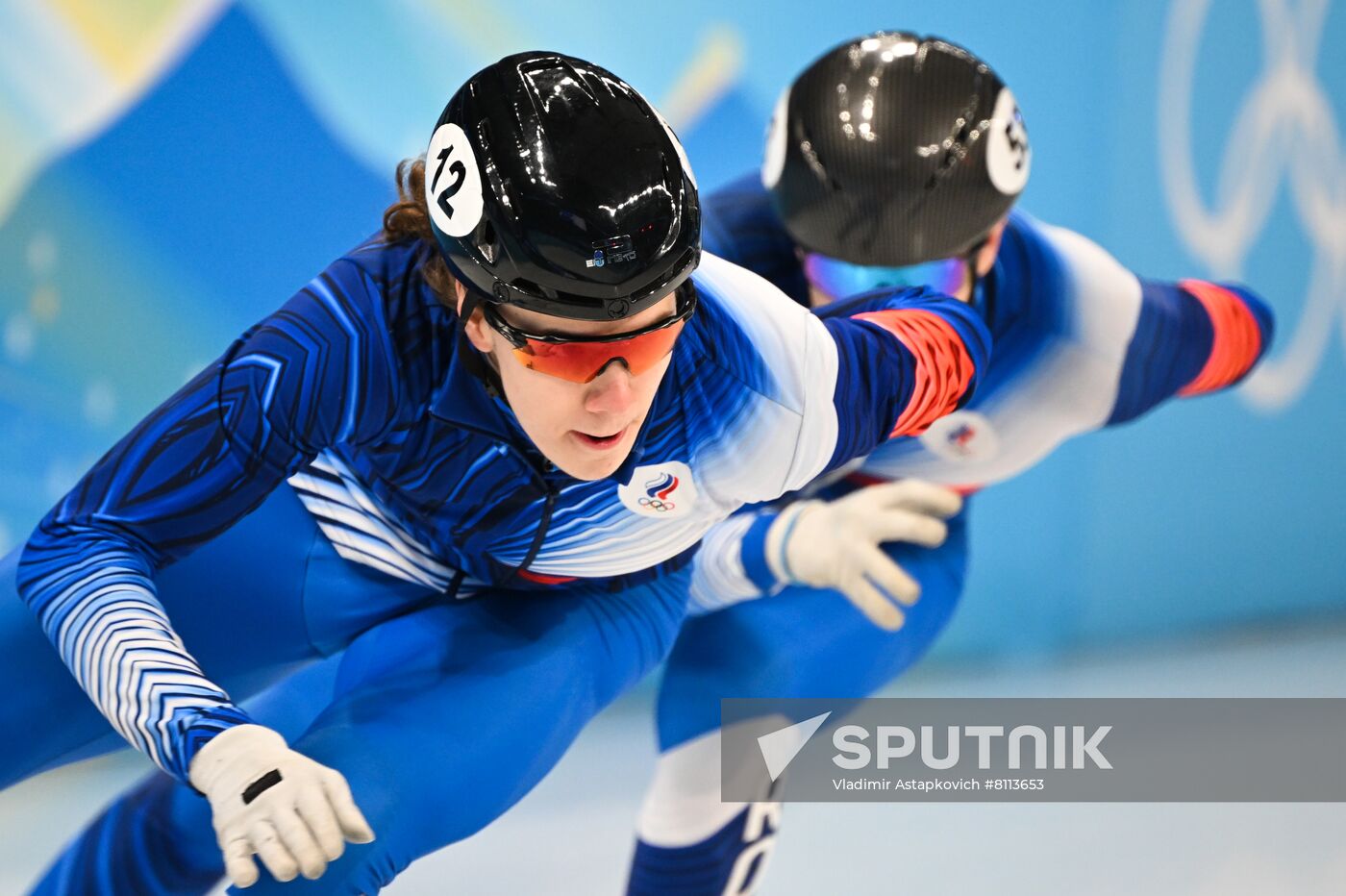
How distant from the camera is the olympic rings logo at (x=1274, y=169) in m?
4.31

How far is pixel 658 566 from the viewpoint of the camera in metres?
2.07

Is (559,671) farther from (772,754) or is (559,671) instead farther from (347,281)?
(772,754)

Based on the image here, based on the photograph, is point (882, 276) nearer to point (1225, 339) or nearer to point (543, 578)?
point (1225, 339)

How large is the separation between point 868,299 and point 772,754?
839 mm

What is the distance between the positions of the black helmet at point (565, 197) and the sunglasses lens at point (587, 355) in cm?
4

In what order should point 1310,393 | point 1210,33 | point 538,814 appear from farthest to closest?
1. point 1310,393
2. point 1210,33
3. point 538,814

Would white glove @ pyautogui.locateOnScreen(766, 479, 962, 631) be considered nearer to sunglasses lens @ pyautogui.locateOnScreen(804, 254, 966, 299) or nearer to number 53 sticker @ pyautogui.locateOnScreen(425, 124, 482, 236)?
sunglasses lens @ pyautogui.locateOnScreen(804, 254, 966, 299)

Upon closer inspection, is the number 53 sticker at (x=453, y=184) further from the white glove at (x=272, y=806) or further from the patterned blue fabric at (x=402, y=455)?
the white glove at (x=272, y=806)

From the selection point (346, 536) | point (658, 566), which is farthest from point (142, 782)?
point (658, 566)

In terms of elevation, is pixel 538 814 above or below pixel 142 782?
above

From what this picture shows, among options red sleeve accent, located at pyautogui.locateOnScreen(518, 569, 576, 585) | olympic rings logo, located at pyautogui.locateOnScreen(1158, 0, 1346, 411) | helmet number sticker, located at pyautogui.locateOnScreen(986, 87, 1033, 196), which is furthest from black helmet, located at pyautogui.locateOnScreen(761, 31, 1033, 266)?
olympic rings logo, located at pyautogui.locateOnScreen(1158, 0, 1346, 411)

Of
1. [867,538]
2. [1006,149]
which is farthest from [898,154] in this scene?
[867,538]

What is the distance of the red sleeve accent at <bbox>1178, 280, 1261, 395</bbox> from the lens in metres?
2.71

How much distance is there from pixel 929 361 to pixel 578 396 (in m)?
0.55
